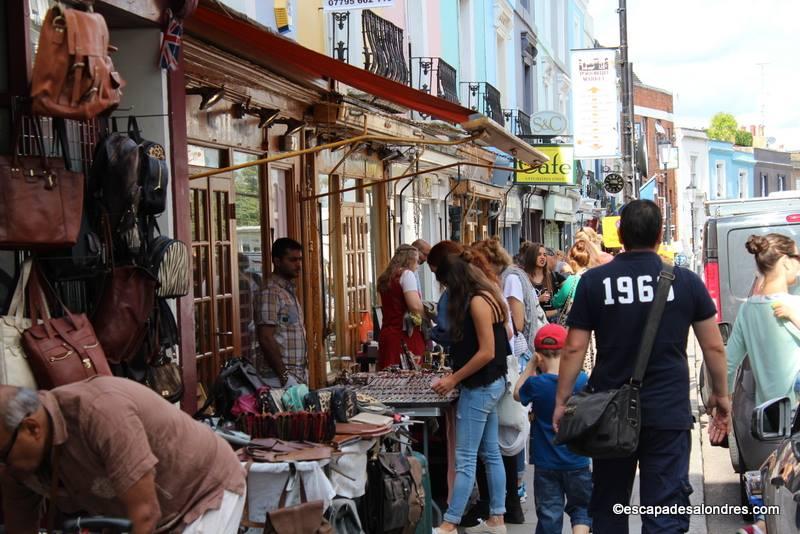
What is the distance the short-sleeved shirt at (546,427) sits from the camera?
6.45 m

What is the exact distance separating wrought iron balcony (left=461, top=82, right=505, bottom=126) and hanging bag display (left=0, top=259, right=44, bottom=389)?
1628 cm

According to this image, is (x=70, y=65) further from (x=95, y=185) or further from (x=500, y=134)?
(x=500, y=134)

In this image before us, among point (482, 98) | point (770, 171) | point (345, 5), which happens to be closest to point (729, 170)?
point (770, 171)

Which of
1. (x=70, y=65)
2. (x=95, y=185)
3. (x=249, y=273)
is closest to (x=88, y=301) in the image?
(x=95, y=185)

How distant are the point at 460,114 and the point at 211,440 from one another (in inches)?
193

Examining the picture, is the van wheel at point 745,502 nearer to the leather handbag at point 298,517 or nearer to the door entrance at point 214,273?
the leather handbag at point 298,517

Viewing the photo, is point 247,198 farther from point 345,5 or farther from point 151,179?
point 151,179

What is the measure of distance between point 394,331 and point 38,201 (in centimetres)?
575

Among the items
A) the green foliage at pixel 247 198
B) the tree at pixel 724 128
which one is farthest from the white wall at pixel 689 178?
the green foliage at pixel 247 198

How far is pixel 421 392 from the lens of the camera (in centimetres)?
802

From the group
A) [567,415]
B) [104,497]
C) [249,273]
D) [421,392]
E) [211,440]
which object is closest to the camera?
[104,497]

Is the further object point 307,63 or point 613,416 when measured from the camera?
point 307,63

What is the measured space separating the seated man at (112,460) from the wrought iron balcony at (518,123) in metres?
21.0

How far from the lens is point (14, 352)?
15.9 ft
